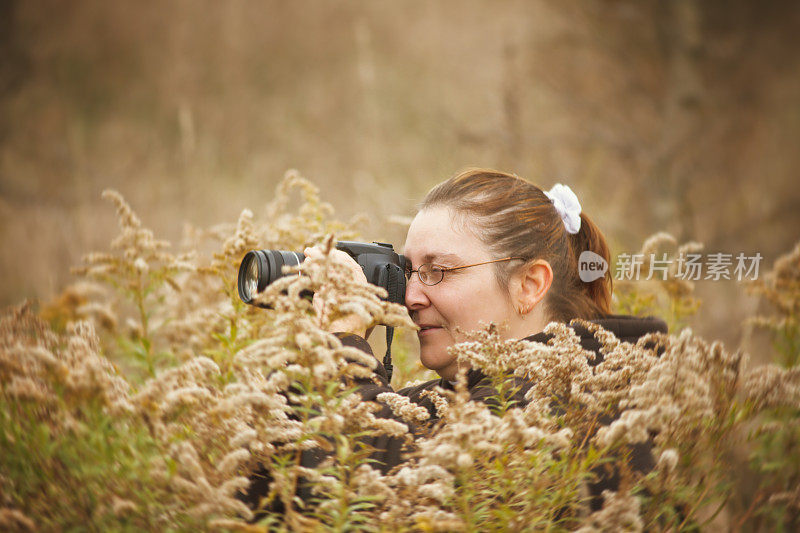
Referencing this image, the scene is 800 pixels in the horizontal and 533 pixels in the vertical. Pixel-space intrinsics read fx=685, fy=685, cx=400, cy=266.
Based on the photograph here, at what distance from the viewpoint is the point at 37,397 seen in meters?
1.07

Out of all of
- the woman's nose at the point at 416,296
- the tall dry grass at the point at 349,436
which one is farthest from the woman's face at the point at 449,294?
the tall dry grass at the point at 349,436

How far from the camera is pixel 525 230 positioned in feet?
6.86

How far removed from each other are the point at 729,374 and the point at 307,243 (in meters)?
1.30

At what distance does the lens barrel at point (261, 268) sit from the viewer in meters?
1.61

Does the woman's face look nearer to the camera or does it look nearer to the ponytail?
the camera

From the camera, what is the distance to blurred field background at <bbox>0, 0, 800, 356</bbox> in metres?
5.57

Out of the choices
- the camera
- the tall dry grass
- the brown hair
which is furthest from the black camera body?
the tall dry grass

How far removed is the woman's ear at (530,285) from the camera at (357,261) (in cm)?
34

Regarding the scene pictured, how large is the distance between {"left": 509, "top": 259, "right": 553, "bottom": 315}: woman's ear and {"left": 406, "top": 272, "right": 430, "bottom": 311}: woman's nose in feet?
0.87

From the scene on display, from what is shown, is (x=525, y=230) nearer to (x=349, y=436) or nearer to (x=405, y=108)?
(x=349, y=436)

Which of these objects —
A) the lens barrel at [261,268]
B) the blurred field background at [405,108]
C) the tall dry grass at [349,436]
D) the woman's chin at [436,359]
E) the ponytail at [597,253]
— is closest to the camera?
the tall dry grass at [349,436]

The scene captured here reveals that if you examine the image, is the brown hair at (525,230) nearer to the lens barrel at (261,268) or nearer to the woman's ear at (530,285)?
the woman's ear at (530,285)

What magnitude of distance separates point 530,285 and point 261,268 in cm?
85

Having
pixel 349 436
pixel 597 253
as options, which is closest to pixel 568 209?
pixel 597 253
